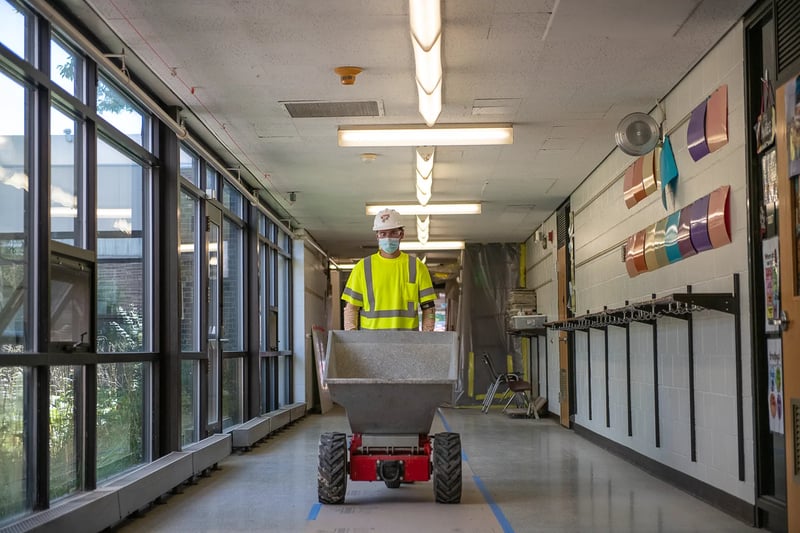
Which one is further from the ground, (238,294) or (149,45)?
(149,45)

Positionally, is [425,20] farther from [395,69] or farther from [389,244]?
[389,244]

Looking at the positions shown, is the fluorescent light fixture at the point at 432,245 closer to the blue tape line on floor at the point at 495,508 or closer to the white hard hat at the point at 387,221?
the blue tape line on floor at the point at 495,508

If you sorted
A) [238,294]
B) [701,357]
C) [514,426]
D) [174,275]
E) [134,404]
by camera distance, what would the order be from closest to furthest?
1. [701,357]
2. [134,404]
3. [174,275]
4. [238,294]
5. [514,426]

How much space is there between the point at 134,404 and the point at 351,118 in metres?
3.17

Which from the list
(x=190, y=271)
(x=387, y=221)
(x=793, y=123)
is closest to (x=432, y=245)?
(x=190, y=271)

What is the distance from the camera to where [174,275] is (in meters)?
7.68

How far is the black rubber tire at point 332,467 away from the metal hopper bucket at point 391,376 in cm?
19

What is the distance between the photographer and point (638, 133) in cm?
764

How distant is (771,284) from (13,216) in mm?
4265

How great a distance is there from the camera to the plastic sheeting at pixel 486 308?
18.3 metres

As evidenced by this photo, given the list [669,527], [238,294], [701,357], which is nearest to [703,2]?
[701,357]

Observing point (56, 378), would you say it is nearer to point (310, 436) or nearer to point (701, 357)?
point (701, 357)

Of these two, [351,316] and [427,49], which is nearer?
[427,49]

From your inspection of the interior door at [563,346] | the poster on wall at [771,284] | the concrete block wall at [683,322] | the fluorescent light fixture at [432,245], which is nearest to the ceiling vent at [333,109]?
the concrete block wall at [683,322]
